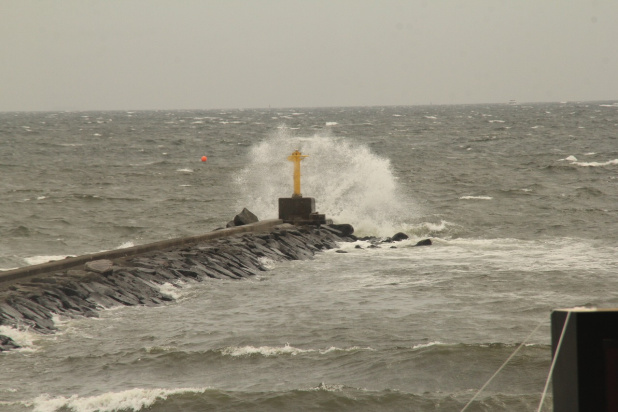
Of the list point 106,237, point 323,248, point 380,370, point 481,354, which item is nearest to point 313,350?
point 380,370

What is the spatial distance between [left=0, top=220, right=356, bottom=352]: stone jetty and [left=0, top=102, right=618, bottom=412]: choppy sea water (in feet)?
1.05

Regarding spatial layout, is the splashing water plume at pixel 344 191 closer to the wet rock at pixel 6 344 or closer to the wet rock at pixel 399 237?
the wet rock at pixel 399 237

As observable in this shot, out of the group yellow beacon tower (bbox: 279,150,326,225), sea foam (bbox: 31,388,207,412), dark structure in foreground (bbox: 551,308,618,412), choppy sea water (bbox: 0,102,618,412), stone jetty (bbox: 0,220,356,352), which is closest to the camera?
dark structure in foreground (bbox: 551,308,618,412)

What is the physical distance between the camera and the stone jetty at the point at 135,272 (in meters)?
10.2

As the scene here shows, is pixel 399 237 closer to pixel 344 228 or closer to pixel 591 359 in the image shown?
pixel 344 228

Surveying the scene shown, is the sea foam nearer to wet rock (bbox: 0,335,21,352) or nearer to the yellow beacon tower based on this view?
wet rock (bbox: 0,335,21,352)

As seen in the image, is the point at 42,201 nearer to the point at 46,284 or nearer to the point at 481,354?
the point at 46,284

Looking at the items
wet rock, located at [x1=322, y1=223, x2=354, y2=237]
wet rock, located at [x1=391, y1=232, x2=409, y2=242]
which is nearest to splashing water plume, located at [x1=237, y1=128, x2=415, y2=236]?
wet rock, located at [x1=322, y1=223, x2=354, y2=237]

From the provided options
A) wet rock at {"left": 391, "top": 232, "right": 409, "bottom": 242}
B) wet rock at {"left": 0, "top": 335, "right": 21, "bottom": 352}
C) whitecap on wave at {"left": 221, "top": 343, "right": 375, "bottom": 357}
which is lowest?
wet rock at {"left": 391, "top": 232, "right": 409, "bottom": 242}

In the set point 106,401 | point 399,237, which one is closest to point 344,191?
Answer: point 399,237

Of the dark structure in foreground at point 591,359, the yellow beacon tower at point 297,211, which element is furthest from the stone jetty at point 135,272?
the dark structure in foreground at point 591,359

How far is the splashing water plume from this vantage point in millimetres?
22031

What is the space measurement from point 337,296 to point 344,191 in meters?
12.3

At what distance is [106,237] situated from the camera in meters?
20.6
